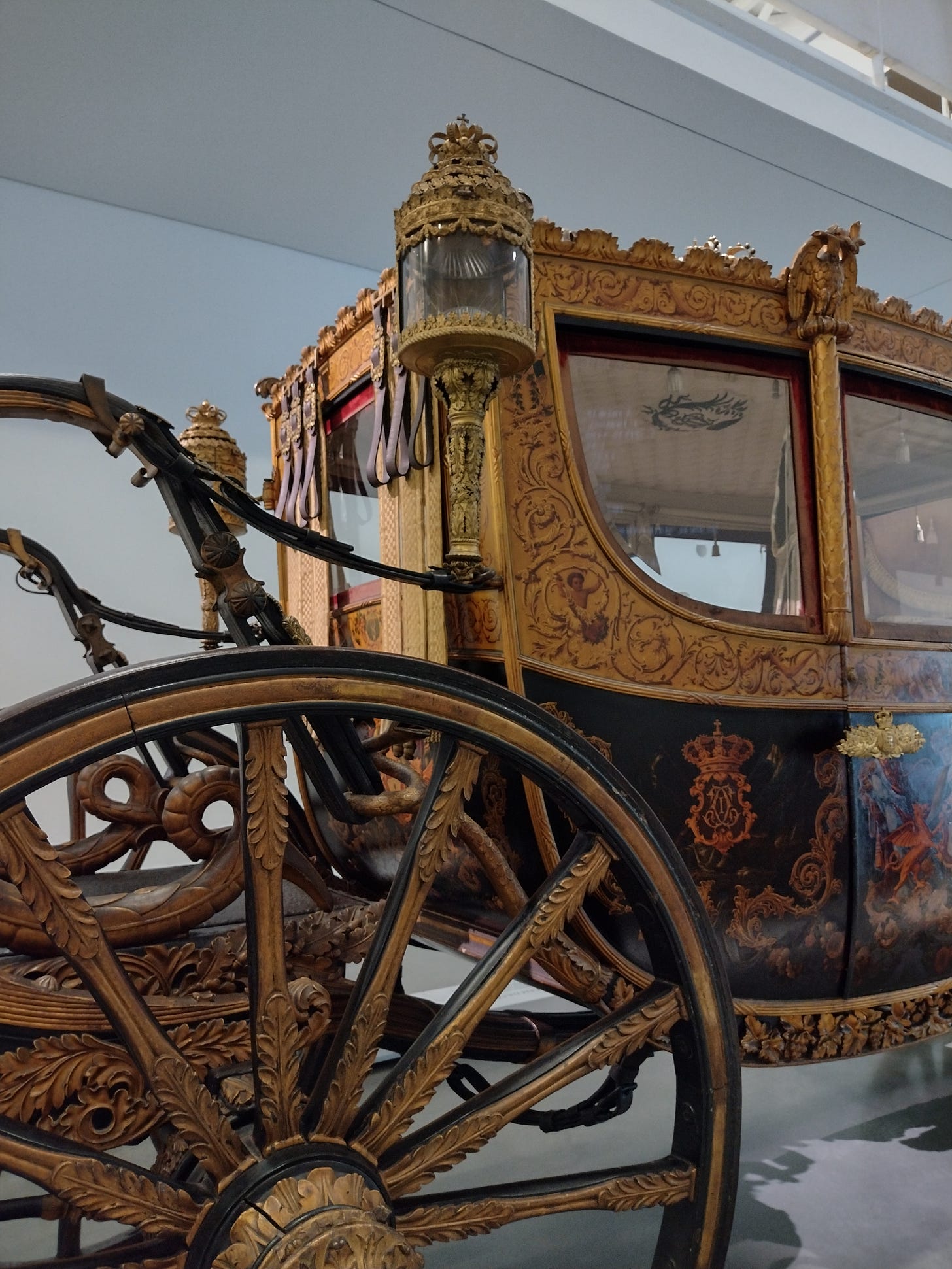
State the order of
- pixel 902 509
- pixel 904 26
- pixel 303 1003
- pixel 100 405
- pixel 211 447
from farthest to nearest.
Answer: pixel 904 26
pixel 211 447
pixel 902 509
pixel 100 405
pixel 303 1003

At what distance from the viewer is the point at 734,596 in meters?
1.64

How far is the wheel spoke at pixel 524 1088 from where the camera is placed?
1.02 m

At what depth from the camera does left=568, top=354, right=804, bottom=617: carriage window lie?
1.57 meters

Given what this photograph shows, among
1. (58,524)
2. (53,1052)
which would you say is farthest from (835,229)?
(58,524)

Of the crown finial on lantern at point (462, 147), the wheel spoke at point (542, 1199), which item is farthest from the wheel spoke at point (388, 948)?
the crown finial on lantern at point (462, 147)

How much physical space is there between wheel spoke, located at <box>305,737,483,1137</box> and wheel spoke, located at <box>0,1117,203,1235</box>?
14 centimetres

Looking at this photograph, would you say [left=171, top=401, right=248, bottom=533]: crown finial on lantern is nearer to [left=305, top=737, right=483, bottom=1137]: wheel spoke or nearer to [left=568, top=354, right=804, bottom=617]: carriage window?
[left=568, top=354, right=804, bottom=617]: carriage window

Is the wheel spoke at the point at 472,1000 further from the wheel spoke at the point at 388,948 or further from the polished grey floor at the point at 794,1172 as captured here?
the polished grey floor at the point at 794,1172

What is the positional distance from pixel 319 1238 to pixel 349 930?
1.08 ft

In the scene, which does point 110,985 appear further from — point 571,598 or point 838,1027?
point 838,1027

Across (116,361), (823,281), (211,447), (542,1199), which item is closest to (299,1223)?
(542,1199)

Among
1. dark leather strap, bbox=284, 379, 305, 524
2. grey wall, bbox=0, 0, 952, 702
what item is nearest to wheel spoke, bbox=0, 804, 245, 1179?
dark leather strap, bbox=284, 379, 305, 524

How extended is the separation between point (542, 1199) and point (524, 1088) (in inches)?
4.5

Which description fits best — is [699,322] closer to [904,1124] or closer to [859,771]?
[859,771]
